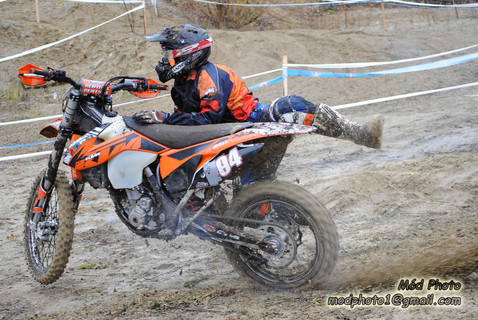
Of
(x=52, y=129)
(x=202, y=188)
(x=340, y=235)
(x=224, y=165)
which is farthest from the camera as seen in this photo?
(x=340, y=235)

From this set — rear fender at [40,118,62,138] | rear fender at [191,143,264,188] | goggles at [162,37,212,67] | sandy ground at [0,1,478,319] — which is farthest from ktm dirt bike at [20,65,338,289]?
goggles at [162,37,212,67]

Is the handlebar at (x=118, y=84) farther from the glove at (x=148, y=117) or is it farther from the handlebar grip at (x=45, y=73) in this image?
the glove at (x=148, y=117)

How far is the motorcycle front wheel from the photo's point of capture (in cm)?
316

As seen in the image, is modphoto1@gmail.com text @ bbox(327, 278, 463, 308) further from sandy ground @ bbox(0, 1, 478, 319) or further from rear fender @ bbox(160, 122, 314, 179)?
rear fender @ bbox(160, 122, 314, 179)

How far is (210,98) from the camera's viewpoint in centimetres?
374

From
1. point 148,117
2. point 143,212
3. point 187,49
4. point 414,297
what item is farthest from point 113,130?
point 414,297

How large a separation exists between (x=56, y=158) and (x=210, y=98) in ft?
4.48

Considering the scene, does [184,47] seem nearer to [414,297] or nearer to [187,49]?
[187,49]

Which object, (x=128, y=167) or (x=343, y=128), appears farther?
(x=343, y=128)

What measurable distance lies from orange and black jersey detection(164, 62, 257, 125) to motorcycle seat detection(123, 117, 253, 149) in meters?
0.22

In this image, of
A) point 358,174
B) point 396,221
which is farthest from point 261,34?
point 396,221

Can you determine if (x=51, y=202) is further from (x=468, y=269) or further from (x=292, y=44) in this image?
(x=292, y=44)

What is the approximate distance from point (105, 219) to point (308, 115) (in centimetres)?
263

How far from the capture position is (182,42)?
393 centimetres
